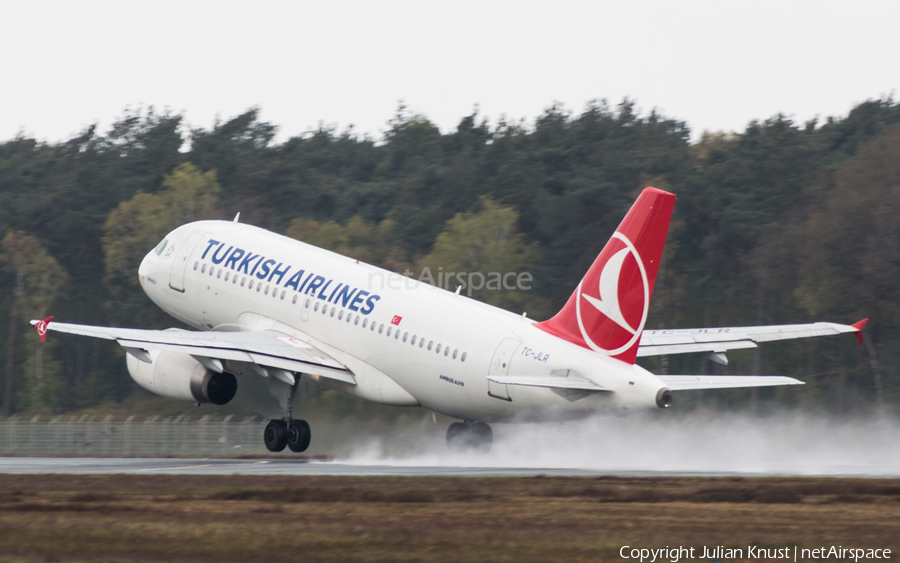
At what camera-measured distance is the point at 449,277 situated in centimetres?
7356

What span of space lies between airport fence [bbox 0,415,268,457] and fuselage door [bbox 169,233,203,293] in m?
7.65

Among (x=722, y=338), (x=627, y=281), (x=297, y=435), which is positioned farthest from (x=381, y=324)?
(x=722, y=338)

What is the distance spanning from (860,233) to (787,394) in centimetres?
1157

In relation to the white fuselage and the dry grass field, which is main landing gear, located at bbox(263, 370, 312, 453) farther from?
the dry grass field

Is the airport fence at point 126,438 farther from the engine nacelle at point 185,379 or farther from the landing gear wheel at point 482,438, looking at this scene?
the landing gear wheel at point 482,438

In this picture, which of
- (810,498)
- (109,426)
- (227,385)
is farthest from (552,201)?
(810,498)

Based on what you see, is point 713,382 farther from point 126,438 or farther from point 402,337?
point 126,438

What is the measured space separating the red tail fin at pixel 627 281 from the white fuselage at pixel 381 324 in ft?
1.80

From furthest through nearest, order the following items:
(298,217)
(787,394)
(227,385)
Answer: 1. (298,217)
2. (787,394)
3. (227,385)

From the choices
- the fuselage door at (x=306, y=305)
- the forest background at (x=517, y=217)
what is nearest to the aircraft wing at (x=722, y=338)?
the fuselage door at (x=306, y=305)

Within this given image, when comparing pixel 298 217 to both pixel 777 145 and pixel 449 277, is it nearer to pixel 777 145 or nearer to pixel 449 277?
pixel 449 277

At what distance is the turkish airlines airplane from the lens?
92.2ft

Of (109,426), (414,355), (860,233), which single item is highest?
(860,233)

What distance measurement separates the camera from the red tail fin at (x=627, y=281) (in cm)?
2797
